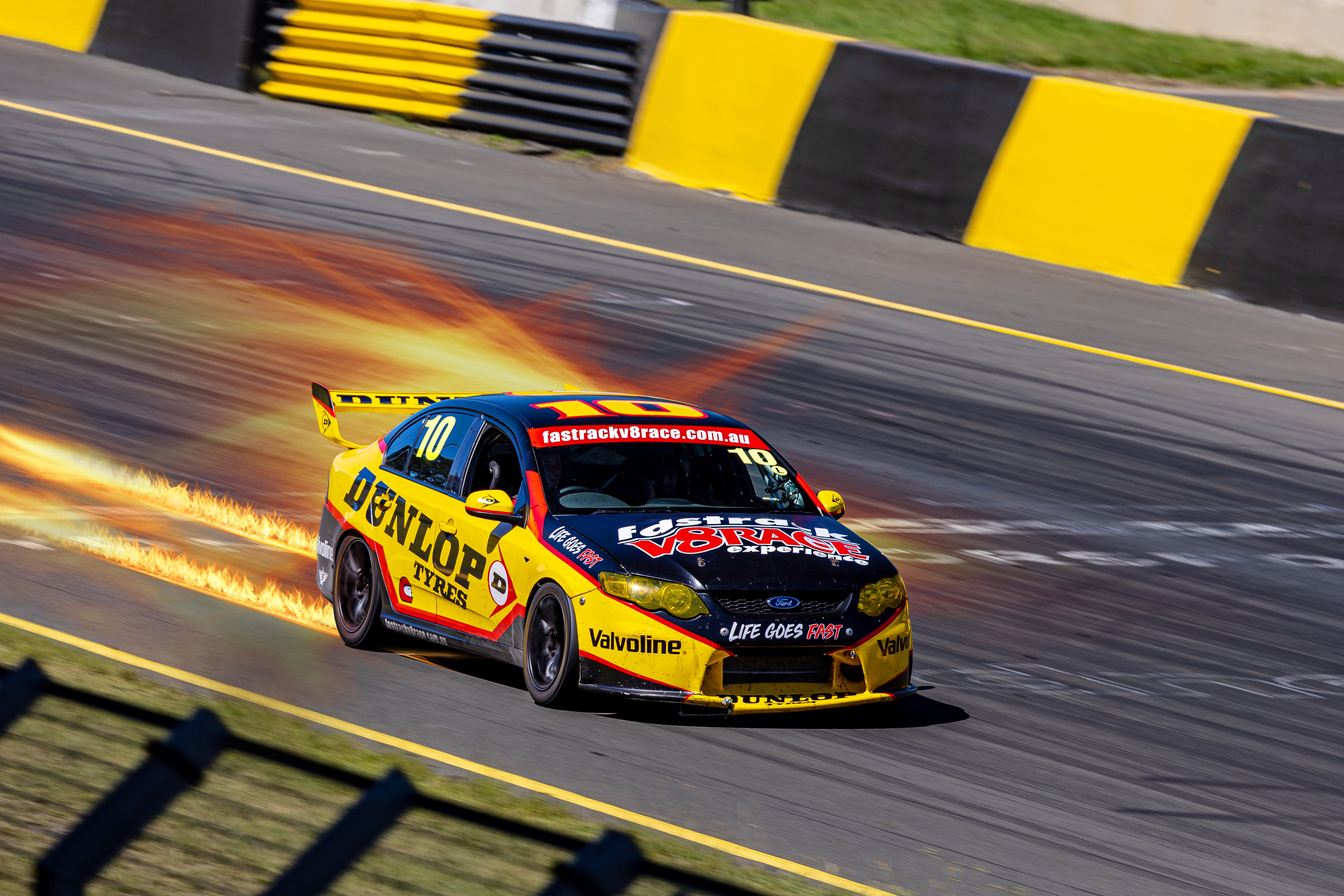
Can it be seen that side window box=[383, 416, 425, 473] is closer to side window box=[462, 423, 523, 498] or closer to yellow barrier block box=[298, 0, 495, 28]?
side window box=[462, 423, 523, 498]

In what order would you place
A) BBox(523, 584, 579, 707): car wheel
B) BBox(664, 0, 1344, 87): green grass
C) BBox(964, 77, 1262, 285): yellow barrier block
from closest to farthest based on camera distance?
BBox(523, 584, 579, 707): car wheel → BBox(964, 77, 1262, 285): yellow barrier block → BBox(664, 0, 1344, 87): green grass

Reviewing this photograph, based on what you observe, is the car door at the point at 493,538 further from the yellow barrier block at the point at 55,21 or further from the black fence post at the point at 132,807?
the yellow barrier block at the point at 55,21

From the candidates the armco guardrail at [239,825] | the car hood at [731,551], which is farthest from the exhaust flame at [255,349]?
the armco guardrail at [239,825]

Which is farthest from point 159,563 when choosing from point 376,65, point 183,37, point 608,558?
point 183,37

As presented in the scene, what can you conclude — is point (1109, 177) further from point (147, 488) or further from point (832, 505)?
point (147, 488)

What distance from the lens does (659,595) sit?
24.6 feet

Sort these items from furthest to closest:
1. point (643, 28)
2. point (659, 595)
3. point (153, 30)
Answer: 1. point (153, 30)
2. point (643, 28)
3. point (659, 595)

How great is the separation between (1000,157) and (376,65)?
26.0 feet

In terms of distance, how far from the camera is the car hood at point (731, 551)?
24.8ft

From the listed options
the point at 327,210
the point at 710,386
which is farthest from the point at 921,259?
the point at 327,210

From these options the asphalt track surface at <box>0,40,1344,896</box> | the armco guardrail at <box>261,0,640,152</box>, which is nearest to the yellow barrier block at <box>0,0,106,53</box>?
the asphalt track surface at <box>0,40,1344,896</box>

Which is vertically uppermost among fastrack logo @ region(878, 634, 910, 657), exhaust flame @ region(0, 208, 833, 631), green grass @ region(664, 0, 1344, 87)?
green grass @ region(664, 0, 1344, 87)

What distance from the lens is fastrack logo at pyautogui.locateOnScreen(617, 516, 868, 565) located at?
303 inches

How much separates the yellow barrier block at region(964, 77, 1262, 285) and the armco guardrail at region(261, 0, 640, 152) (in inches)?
187
